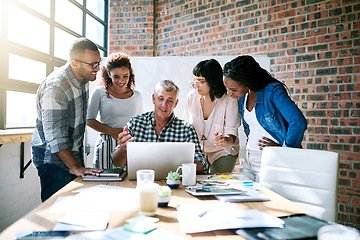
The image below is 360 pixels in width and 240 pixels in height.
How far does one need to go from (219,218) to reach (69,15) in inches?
152

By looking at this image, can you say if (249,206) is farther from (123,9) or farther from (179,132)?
(123,9)

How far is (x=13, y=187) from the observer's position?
2818 millimetres

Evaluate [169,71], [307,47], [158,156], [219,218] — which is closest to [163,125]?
[158,156]

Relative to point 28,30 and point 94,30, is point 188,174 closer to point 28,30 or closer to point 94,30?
point 28,30

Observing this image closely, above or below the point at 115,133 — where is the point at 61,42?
above

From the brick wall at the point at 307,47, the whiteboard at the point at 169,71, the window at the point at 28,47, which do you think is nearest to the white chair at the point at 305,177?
the brick wall at the point at 307,47

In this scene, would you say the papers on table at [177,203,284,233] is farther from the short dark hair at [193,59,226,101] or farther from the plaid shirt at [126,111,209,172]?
the short dark hair at [193,59,226,101]

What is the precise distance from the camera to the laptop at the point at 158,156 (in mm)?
1597

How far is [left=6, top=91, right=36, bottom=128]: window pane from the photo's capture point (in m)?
3.01

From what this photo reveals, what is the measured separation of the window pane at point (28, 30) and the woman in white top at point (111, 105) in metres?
1.22

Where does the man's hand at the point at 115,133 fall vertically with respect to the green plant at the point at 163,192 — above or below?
above

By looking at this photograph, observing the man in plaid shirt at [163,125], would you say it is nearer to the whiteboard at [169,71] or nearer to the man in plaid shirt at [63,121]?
the man in plaid shirt at [63,121]

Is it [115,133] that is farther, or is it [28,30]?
[28,30]

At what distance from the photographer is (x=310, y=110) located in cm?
340
